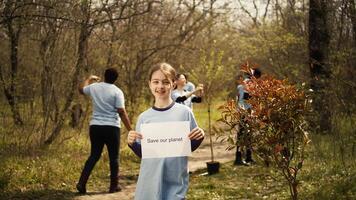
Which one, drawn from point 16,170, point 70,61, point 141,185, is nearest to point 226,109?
point 141,185

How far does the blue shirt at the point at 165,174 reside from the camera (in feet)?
11.2

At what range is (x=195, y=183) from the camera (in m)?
8.53

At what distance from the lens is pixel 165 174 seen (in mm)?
3467

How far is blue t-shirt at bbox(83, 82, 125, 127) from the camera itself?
7.44 metres

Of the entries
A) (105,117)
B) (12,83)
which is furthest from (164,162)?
(12,83)

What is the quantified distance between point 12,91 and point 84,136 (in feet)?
10.6

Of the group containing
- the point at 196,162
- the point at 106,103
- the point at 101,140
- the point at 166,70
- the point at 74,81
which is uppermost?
the point at 74,81

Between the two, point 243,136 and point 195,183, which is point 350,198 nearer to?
point 243,136

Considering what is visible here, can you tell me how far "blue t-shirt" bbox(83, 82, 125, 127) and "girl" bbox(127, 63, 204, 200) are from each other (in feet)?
13.1

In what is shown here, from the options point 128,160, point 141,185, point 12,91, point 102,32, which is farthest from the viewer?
point 102,32

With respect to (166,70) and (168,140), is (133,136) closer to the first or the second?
(168,140)

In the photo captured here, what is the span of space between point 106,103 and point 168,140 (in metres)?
4.15

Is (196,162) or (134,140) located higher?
(134,140)

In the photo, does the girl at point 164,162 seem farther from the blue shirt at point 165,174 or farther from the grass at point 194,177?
the grass at point 194,177
